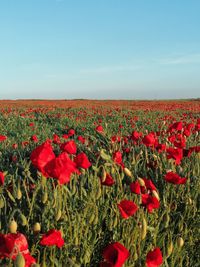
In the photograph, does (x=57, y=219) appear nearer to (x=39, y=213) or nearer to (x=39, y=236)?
(x=39, y=236)

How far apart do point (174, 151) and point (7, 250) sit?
6.63 feet

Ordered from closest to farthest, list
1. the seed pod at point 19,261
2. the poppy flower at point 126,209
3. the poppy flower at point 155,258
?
the seed pod at point 19,261 → the poppy flower at point 155,258 → the poppy flower at point 126,209

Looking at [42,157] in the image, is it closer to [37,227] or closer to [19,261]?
[37,227]

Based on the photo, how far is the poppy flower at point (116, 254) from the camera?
1.62m

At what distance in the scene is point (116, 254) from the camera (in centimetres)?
168

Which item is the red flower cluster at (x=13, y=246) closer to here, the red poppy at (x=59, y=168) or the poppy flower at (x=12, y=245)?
the poppy flower at (x=12, y=245)

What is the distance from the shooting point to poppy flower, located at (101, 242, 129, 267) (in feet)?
5.31

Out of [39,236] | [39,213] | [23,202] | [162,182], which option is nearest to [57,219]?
[39,236]

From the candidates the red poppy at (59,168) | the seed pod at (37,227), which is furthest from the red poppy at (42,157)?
the seed pod at (37,227)

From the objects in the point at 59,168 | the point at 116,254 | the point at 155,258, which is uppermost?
the point at 59,168

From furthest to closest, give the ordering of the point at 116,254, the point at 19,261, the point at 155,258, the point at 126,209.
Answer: the point at 126,209 < the point at 155,258 < the point at 116,254 < the point at 19,261

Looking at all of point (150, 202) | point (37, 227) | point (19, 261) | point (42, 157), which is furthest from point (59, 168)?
point (19, 261)

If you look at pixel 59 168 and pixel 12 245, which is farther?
pixel 59 168

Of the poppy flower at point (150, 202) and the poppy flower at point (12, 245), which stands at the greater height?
the poppy flower at point (12, 245)
